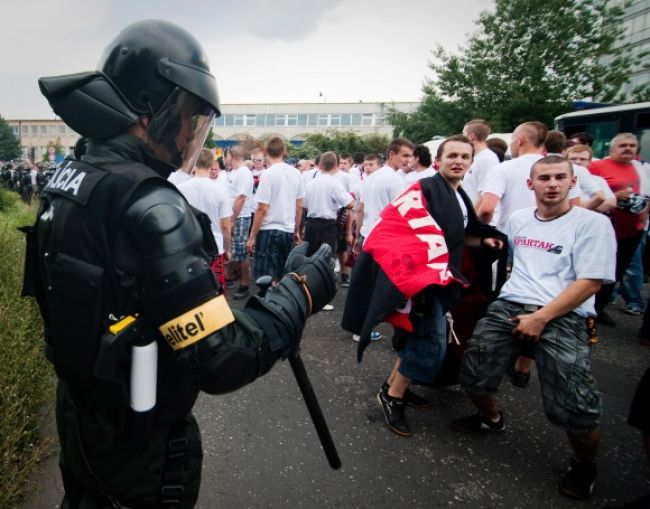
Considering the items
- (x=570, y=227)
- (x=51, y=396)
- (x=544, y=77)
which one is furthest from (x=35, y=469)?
(x=544, y=77)

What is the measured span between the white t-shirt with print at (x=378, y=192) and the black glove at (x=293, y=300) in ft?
11.2

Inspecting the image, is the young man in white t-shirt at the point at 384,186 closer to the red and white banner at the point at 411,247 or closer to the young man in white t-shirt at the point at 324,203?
the young man in white t-shirt at the point at 324,203

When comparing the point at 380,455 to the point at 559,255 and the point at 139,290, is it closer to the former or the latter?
the point at 559,255

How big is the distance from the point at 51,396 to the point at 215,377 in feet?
8.28

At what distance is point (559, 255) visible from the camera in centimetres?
260

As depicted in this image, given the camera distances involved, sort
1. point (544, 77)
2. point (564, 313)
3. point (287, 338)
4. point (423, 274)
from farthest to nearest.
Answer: point (544, 77)
point (423, 274)
point (564, 313)
point (287, 338)

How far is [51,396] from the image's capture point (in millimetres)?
2941

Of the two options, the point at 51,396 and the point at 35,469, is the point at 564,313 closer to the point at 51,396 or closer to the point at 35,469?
the point at 35,469

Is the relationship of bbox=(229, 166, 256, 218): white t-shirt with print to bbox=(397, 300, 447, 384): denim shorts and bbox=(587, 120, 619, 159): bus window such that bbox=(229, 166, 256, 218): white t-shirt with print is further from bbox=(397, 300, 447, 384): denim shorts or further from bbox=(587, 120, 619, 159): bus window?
bbox=(587, 120, 619, 159): bus window

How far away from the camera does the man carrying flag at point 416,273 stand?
2.70 m

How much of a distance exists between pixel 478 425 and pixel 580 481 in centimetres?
70

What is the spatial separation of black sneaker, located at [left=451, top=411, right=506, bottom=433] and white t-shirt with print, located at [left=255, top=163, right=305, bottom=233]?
10.4ft

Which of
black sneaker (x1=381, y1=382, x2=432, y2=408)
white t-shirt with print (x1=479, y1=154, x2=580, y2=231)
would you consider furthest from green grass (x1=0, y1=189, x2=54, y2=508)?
white t-shirt with print (x1=479, y1=154, x2=580, y2=231)

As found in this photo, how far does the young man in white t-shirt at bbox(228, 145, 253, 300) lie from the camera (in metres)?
5.95
